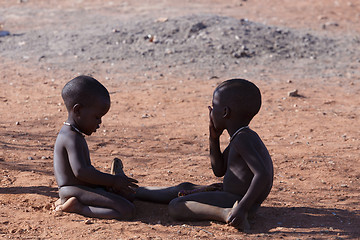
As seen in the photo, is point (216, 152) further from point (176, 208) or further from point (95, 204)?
point (95, 204)

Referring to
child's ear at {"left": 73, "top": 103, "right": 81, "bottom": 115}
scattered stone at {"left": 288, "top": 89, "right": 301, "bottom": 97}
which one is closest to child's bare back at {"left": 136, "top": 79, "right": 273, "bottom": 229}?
child's ear at {"left": 73, "top": 103, "right": 81, "bottom": 115}

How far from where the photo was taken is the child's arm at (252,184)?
364cm

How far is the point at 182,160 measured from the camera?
17.8 feet

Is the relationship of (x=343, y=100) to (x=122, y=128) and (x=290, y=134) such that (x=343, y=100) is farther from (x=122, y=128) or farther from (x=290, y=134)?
(x=122, y=128)

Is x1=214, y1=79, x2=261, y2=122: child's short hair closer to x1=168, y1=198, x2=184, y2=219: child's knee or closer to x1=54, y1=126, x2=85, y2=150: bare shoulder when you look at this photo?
x1=168, y1=198, x2=184, y2=219: child's knee

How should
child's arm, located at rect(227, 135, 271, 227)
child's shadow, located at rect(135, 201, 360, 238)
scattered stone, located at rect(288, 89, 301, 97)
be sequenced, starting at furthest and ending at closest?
scattered stone, located at rect(288, 89, 301, 97) < child's shadow, located at rect(135, 201, 360, 238) < child's arm, located at rect(227, 135, 271, 227)

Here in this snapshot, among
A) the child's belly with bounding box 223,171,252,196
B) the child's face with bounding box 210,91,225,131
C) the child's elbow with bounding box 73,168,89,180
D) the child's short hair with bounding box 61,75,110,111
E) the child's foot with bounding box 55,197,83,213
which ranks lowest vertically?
the child's foot with bounding box 55,197,83,213

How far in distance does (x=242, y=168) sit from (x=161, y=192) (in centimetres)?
80

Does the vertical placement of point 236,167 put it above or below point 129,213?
above

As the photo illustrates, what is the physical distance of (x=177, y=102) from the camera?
7.75m

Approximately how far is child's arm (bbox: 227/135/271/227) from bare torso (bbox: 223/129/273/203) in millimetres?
24

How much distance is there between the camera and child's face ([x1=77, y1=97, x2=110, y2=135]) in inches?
152

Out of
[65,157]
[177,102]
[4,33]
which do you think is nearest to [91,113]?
[65,157]

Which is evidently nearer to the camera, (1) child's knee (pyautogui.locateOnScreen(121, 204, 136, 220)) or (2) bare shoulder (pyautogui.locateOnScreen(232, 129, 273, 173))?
(2) bare shoulder (pyautogui.locateOnScreen(232, 129, 273, 173))
